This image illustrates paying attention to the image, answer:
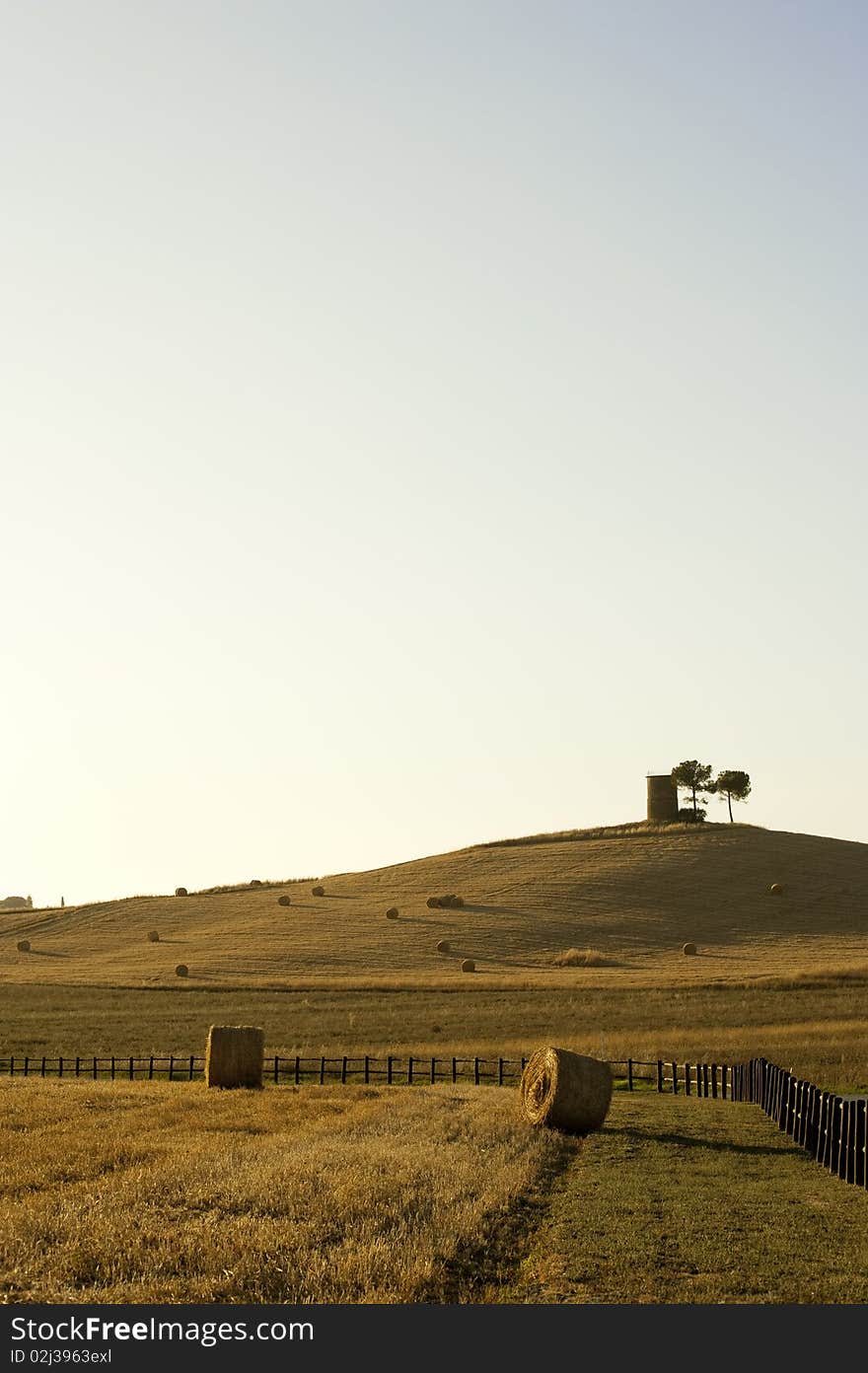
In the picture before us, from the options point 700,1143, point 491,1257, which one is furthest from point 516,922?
point 491,1257

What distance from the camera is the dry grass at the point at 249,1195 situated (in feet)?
34.4

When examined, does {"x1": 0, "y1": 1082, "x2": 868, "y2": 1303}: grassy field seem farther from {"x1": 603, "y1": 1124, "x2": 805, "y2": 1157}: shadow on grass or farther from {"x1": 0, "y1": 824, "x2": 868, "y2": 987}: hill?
{"x1": 0, "y1": 824, "x2": 868, "y2": 987}: hill

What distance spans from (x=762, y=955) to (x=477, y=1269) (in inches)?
2169

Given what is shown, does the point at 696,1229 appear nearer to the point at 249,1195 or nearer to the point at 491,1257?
the point at 491,1257

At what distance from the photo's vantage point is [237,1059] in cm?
2838

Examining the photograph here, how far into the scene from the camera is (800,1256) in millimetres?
12250

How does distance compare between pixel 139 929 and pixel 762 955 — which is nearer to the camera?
pixel 762 955

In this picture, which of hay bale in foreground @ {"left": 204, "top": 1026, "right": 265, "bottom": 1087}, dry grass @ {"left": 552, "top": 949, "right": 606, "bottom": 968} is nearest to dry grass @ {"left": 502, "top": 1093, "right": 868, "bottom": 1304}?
hay bale in foreground @ {"left": 204, "top": 1026, "right": 265, "bottom": 1087}

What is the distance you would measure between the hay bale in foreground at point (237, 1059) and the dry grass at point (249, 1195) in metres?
4.51

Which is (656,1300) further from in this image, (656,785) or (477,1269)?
(656,785)

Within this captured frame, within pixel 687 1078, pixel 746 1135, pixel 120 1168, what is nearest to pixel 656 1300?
pixel 120 1168

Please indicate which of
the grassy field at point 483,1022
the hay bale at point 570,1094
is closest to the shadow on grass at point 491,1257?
the hay bale at point 570,1094

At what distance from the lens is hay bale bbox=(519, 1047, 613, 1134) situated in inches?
862

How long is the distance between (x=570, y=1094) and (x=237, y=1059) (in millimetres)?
9032
